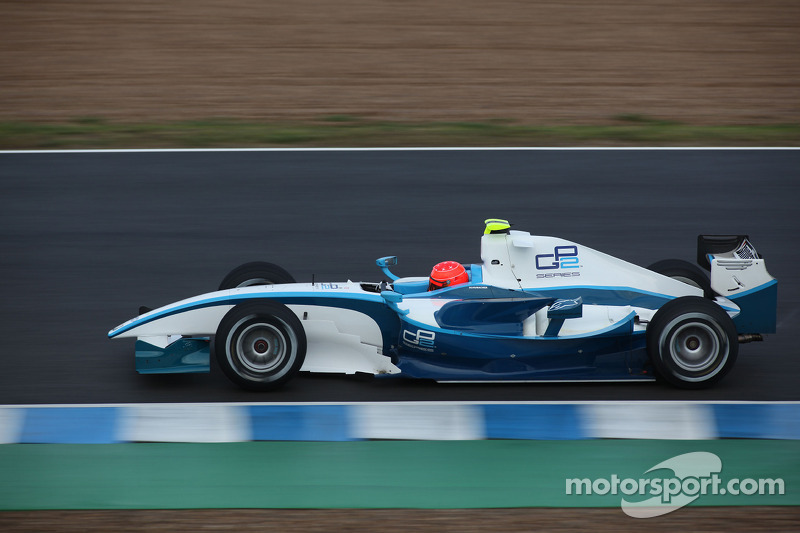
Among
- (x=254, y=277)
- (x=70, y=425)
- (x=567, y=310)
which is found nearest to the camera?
(x=70, y=425)

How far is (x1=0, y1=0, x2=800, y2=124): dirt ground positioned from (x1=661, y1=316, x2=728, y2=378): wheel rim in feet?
24.7

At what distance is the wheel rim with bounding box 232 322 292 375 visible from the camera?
7012mm

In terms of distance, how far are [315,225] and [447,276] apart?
3.57 meters

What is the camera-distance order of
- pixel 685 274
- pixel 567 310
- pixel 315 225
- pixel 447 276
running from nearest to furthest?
1. pixel 567 310
2. pixel 447 276
3. pixel 685 274
4. pixel 315 225

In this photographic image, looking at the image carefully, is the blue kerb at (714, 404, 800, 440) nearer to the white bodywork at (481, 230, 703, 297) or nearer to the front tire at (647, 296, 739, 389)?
the front tire at (647, 296, 739, 389)

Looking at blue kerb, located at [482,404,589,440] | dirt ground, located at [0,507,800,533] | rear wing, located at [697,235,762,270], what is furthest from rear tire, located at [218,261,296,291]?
rear wing, located at [697,235,762,270]

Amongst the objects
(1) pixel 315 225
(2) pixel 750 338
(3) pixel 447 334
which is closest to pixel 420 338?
(3) pixel 447 334

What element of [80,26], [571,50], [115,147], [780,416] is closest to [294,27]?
[80,26]

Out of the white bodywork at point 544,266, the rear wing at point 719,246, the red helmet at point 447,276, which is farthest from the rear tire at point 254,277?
the rear wing at point 719,246

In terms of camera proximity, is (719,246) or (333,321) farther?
(719,246)

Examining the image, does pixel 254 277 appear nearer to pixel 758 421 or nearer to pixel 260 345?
pixel 260 345

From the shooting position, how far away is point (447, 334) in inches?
280

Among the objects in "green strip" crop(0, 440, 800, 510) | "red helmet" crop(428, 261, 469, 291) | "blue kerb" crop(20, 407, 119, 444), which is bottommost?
"green strip" crop(0, 440, 800, 510)

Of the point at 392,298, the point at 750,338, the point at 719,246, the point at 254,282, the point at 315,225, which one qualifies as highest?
the point at 315,225
